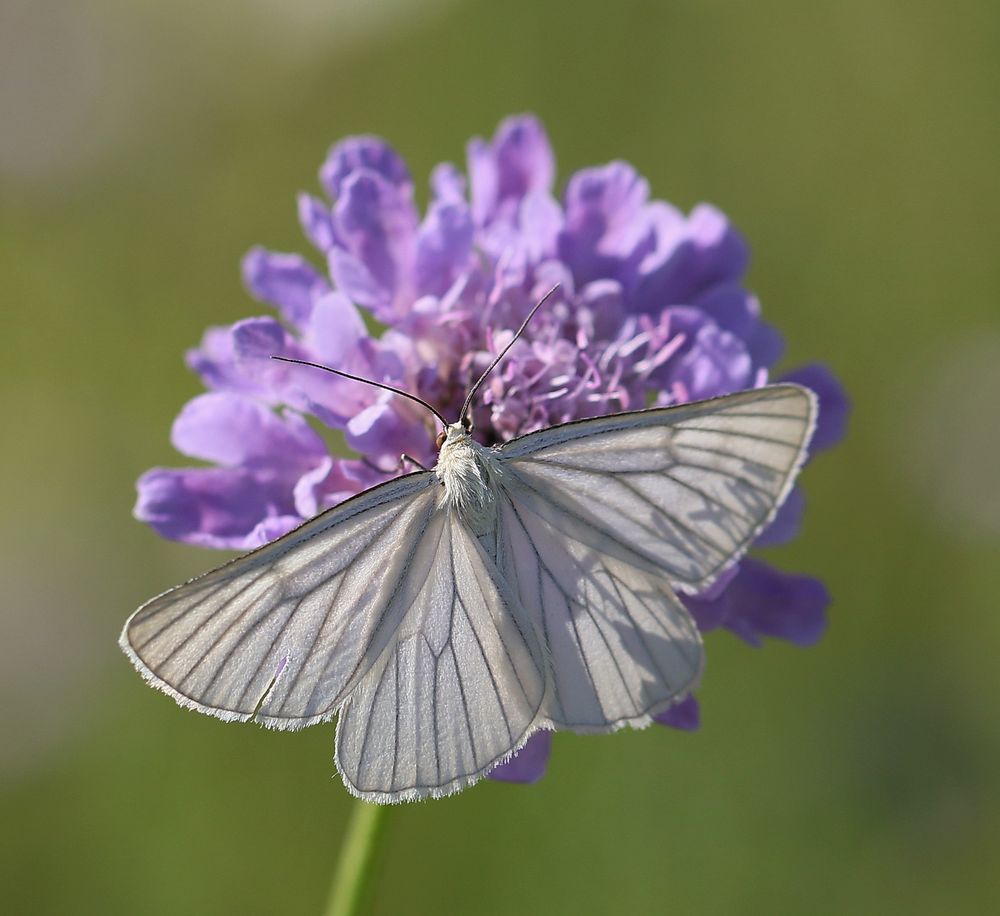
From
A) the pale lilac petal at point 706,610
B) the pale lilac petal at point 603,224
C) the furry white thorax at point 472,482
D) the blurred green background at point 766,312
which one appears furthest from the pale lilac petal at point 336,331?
the blurred green background at point 766,312

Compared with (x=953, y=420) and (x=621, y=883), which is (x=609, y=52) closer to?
(x=953, y=420)

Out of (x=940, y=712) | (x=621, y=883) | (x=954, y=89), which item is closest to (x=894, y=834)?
(x=940, y=712)

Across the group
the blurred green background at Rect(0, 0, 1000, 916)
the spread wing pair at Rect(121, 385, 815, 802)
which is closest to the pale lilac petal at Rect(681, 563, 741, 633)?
the spread wing pair at Rect(121, 385, 815, 802)

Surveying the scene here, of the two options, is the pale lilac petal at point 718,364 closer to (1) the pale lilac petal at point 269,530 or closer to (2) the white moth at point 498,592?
(2) the white moth at point 498,592

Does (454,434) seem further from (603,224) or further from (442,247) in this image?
(603,224)

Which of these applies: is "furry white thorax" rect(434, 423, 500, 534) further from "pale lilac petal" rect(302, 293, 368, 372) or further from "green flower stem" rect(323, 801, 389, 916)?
"green flower stem" rect(323, 801, 389, 916)

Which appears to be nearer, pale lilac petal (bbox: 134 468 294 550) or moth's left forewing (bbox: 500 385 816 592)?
moth's left forewing (bbox: 500 385 816 592)

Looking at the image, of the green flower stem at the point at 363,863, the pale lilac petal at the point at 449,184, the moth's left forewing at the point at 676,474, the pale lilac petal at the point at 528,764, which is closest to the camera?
the moth's left forewing at the point at 676,474
